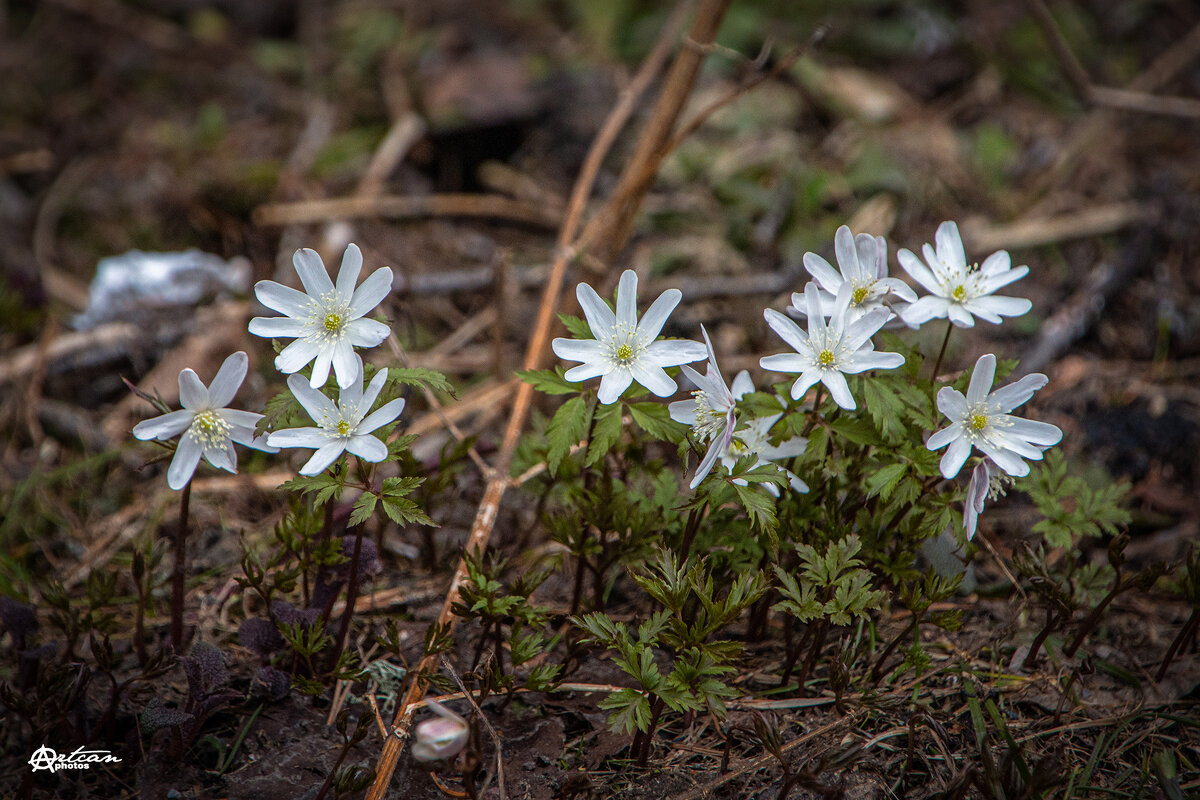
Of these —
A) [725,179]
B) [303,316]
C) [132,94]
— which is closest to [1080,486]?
[303,316]

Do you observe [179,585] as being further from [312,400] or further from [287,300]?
[287,300]

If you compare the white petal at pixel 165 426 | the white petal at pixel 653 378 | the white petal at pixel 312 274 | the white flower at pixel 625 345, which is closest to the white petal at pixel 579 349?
the white flower at pixel 625 345

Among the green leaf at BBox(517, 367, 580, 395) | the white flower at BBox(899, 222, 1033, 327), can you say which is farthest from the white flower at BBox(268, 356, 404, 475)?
the white flower at BBox(899, 222, 1033, 327)

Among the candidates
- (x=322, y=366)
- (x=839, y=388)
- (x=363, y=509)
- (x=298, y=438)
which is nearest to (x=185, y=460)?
(x=298, y=438)

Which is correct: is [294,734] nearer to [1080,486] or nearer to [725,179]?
[1080,486]

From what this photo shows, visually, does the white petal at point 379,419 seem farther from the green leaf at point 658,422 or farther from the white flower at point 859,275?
the white flower at point 859,275
